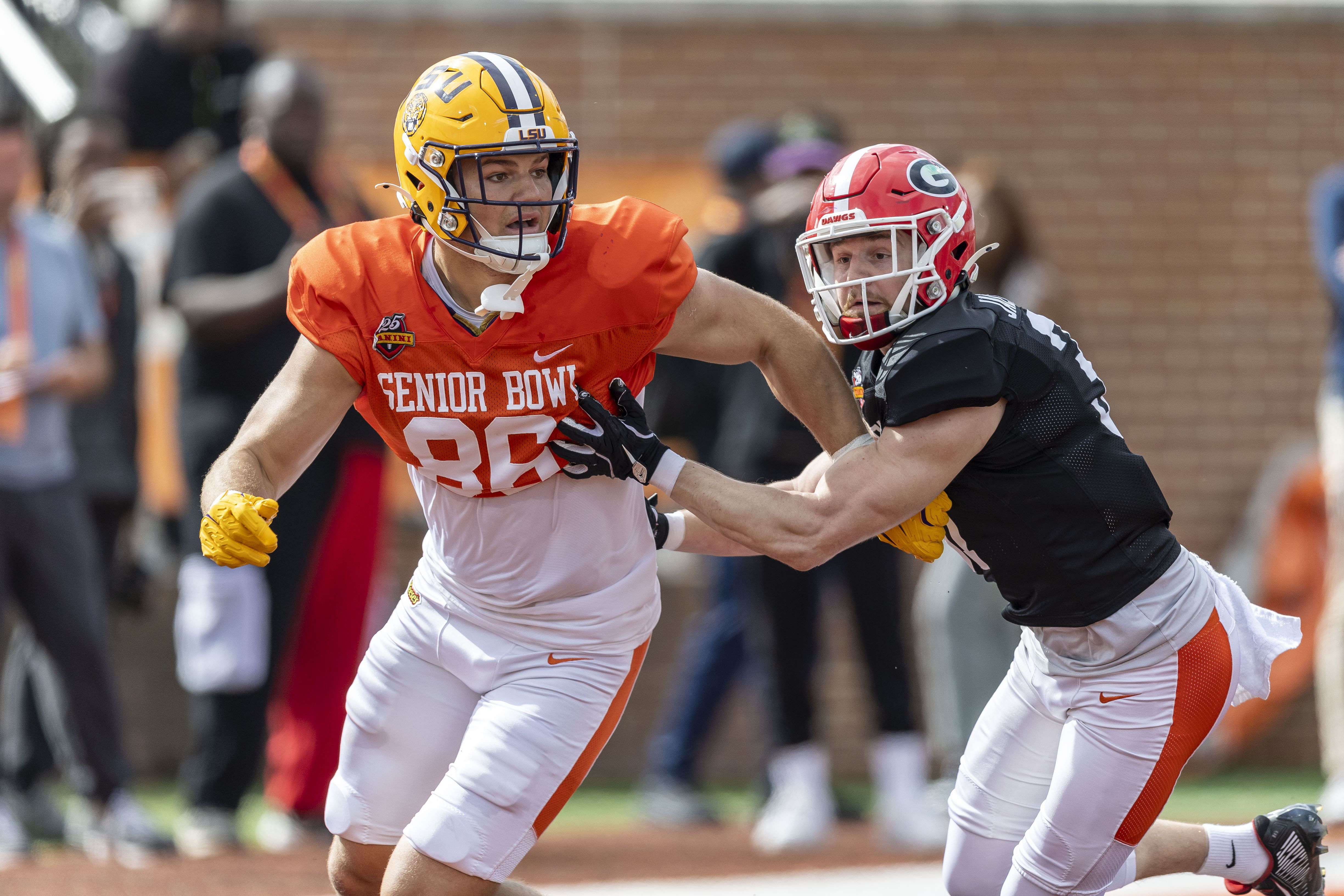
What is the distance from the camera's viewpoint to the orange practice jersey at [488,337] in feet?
11.5

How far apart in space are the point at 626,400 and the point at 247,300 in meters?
2.72

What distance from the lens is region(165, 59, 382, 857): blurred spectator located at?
5.80m

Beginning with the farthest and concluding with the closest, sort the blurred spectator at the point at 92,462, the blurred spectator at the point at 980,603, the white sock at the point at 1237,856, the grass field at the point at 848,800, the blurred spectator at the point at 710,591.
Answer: the grass field at the point at 848,800 < the blurred spectator at the point at 710,591 < the blurred spectator at the point at 92,462 < the blurred spectator at the point at 980,603 < the white sock at the point at 1237,856

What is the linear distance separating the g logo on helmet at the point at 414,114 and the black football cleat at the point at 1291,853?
2559 mm

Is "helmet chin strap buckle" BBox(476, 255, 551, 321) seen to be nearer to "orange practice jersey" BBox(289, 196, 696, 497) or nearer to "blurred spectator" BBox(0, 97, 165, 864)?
"orange practice jersey" BBox(289, 196, 696, 497)

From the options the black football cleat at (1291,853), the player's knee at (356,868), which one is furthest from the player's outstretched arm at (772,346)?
the black football cleat at (1291,853)

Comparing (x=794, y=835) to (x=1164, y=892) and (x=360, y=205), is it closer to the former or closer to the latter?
(x=1164, y=892)

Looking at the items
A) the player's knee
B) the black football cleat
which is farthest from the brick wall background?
the player's knee

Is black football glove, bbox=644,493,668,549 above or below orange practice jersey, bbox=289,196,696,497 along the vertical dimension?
below

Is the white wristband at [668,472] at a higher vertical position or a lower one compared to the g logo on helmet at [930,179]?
lower

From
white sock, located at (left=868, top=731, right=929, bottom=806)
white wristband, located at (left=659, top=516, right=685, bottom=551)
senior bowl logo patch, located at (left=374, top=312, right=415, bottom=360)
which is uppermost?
senior bowl logo patch, located at (left=374, top=312, right=415, bottom=360)

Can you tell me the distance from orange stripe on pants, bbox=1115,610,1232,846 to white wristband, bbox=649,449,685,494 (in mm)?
1144

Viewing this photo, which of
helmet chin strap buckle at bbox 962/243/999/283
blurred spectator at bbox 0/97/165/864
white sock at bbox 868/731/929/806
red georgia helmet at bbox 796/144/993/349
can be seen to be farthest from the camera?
white sock at bbox 868/731/929/806

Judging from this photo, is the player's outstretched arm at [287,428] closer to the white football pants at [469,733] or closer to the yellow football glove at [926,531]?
the white football pants at [469,733]
